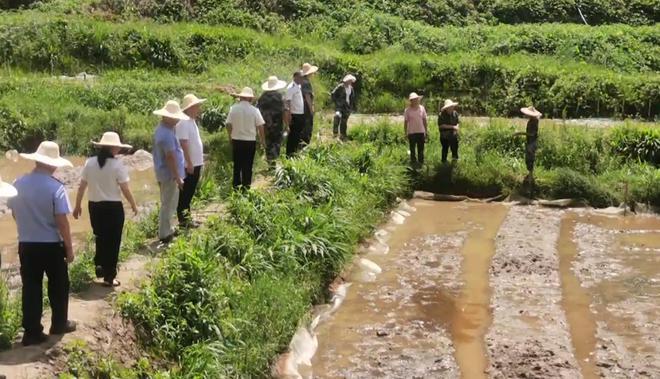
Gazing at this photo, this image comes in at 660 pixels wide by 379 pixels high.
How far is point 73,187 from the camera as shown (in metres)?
15.4

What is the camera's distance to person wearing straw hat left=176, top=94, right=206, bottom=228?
34.8ft

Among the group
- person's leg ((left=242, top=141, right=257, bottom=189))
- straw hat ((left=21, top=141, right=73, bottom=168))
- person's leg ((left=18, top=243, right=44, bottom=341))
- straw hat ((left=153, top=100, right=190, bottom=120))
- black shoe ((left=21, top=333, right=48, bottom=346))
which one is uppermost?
straw hat ((left=153, top=100, right=190, bottom=120))

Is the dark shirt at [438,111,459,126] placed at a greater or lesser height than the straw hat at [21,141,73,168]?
lesser

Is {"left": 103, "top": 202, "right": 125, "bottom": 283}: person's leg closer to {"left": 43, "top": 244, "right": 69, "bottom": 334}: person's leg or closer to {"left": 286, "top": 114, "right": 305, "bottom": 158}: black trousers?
{"left": 43, "top": 244, "right": 69, "bottom": 334}: person's leg

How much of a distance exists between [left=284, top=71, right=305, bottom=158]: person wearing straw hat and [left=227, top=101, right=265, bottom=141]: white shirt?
95.2 inches

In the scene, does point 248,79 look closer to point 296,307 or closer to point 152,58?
point 152,58

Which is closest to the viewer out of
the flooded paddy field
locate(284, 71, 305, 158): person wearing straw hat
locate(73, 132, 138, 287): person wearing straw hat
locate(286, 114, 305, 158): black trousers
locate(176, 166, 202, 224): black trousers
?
locate(73, 132, 138, 287): person wearing straw hat

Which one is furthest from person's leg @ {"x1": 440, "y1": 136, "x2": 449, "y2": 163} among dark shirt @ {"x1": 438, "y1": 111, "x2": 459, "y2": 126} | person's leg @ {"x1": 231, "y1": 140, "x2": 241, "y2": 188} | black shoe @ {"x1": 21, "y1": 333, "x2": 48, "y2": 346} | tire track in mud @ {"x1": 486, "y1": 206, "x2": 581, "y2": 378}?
black shoe @ {"x1": 21, "y1": 333, "x2": 48, "y2": 346}

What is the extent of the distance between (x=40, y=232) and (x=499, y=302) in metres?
6.42

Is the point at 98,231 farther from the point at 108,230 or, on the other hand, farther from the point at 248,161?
the point at 248,161

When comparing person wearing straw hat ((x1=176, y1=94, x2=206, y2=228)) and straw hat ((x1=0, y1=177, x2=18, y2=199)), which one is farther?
person wearing straw hat ((x1=176, y1=94, x2=206, y2=228))

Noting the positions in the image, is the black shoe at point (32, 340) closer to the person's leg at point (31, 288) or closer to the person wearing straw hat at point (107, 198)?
the person's leg at point (31, 288)

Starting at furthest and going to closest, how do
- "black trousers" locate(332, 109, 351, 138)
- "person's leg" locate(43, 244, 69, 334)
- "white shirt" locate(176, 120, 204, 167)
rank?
"black trousers" locate(332, 109, 351, 138), "white shirt" locate(176, 120, 204, 167), "person's leg" locate(43, 244, 69, 334)

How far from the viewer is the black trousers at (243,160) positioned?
12828 mm
